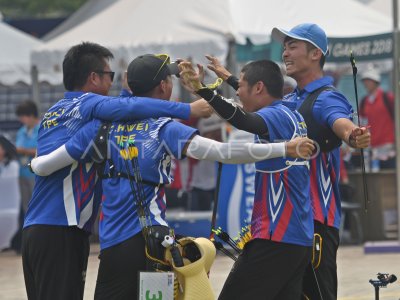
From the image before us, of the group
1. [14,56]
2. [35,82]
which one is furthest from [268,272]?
[14,56]

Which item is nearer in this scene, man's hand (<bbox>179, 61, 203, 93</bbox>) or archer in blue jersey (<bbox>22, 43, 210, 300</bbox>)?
man's hand (<bbox>179, 61, 203, 93</bbox>)

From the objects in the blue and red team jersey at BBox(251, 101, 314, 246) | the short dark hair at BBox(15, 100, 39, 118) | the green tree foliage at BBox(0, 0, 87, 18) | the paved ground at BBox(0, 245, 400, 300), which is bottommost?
the paved ground at BBox(0, 245, 400, 300)

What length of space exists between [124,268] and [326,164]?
1567mm

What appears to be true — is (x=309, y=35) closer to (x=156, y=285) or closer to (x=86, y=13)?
(x=156, y=285)

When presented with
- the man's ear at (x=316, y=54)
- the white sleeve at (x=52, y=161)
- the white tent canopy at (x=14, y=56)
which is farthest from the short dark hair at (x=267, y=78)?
the white tent canopy at (x=14, y=56)

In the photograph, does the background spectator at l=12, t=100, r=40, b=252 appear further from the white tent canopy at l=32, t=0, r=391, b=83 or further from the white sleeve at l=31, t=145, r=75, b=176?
the white sleeve at l=31, t=145, r=75, b=176

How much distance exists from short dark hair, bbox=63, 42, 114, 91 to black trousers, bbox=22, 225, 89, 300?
875 millimetres

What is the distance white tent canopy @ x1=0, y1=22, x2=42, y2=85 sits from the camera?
1773 centimetres

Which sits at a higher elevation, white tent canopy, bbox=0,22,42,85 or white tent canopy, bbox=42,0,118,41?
white tent canopy, bbox=42,0,118,41

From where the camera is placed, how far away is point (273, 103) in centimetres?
628

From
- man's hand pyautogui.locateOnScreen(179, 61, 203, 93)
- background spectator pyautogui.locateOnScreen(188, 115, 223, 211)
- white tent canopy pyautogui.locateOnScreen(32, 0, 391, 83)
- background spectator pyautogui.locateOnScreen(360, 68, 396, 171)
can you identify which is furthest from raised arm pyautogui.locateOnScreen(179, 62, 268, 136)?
background spectator pyautogui.locateOnScreen(360, 68, 396, 171)

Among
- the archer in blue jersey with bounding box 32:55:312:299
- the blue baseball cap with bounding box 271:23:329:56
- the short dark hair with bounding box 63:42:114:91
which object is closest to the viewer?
the archer in blue jersey with bounding box 32:55:312:299

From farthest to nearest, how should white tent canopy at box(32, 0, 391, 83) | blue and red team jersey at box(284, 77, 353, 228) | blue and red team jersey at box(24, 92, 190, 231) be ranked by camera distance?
white tent canopy at box(32, 0, 391, 83) < blue and red team jersey at box(284, 77, 353, 228) < blue and red team jersey at box(24, 92, 190, 231)

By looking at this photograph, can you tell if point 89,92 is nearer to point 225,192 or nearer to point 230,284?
point 230,284
